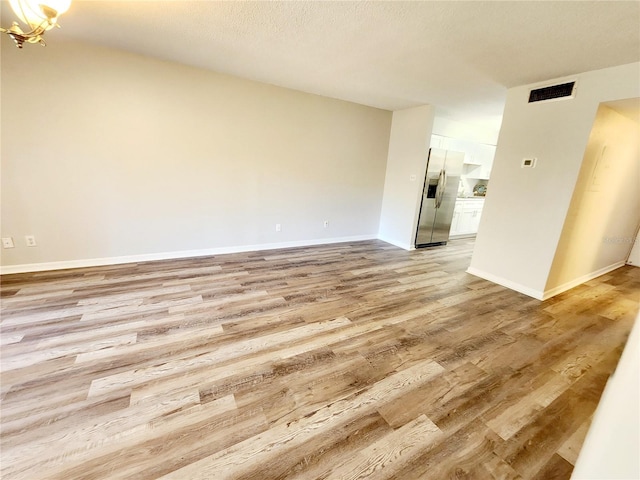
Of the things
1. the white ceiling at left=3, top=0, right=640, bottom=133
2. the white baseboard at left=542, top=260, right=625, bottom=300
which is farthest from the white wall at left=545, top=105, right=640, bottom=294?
the white ceiling at left=3, top=0, right=640, bottom=133

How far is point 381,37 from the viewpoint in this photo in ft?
7.60

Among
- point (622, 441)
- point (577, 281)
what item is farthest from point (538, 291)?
point (622, 441)

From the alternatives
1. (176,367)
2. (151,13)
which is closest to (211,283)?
(176,367)

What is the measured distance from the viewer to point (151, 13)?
2223 mm

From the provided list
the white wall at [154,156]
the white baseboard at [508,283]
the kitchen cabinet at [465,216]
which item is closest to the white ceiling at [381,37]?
the white wall at [154,156]

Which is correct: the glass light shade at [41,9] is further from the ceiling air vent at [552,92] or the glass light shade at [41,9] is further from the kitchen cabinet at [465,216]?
the kitchen cabinet at [465,216]

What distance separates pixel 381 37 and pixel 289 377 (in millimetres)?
2916

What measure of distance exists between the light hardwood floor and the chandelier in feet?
6.95

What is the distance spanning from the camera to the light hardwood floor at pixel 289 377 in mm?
1304

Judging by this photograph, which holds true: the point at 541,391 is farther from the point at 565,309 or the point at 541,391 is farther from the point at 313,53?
the point at 313,53

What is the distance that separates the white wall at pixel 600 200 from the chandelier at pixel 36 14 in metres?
4.63

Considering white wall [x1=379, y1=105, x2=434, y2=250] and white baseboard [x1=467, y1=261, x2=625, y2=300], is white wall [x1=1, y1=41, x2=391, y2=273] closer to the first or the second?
white wall [x1=379, y1=105, x2=434, y2=250]

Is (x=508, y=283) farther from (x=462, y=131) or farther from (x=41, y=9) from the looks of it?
(x=41, y=9)

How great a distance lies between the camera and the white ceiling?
189 centimetres
